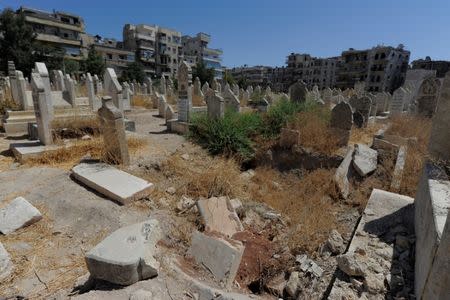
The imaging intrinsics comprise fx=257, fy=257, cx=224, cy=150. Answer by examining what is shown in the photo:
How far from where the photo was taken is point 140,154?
586cm

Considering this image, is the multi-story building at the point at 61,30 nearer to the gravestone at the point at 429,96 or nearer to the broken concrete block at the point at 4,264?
the broken concrete block at the point at 4,264

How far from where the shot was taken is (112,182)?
4148 mm

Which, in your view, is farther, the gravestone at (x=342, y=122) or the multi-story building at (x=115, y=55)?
the multi-story building at (x=115, y=55)

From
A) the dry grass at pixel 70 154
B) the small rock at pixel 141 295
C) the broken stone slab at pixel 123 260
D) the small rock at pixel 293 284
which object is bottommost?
the small rock at pixel 293 284

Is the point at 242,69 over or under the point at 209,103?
over

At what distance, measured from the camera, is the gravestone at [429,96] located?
8758 millimetres

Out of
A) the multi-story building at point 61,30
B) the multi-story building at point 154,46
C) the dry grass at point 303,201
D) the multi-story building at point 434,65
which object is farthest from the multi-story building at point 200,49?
the dry grass at point 303,201

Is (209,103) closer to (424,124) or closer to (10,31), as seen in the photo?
(424,124)

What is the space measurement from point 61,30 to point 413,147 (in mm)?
47976

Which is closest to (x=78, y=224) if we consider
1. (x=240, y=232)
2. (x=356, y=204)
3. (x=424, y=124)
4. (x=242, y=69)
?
(x=240, y=232)

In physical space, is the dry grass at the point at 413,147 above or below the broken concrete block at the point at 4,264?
above

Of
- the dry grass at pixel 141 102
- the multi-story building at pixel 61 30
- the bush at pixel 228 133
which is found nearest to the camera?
the bush at pixel 228 133

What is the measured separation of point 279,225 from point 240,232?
31.5 inches

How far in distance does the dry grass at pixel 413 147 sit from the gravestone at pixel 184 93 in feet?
20.0
